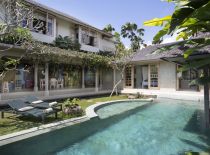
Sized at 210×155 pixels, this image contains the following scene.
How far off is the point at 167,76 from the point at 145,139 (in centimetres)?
1356

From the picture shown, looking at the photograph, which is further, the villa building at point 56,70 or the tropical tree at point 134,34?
the tropical tree at point 134,34

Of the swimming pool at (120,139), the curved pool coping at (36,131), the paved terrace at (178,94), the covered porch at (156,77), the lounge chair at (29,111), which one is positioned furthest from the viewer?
the covered porch at (156,77)

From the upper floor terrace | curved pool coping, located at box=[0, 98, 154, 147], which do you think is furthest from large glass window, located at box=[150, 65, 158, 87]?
curved pool coping, located at box=[0, 98, 154, 147]

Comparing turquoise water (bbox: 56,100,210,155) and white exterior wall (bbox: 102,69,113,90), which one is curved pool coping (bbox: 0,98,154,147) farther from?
white exterior wall (bbox: 102,69,113,90)

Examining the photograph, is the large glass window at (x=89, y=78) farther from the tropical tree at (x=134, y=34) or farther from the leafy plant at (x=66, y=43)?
the tropical tree at (x=134, y=34)

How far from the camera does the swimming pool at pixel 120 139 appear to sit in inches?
235

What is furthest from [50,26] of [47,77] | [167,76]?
[167,76]

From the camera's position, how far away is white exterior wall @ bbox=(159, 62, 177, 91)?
62.3 ft

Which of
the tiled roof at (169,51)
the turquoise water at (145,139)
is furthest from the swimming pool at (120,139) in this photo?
the tiled roof at (169,51)

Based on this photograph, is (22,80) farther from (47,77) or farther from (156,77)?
(156,77)

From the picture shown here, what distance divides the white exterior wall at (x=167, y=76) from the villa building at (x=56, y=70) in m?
7.00

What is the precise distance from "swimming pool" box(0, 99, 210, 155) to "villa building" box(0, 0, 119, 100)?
8.21 metres

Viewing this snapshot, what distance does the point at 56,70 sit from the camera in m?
19.9

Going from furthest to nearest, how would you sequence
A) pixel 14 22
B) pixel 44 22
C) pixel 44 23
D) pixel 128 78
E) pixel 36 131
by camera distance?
pixel 128 78, pixel 44 23, pixel 44 22, pixel 14 22, pixel 36 131
